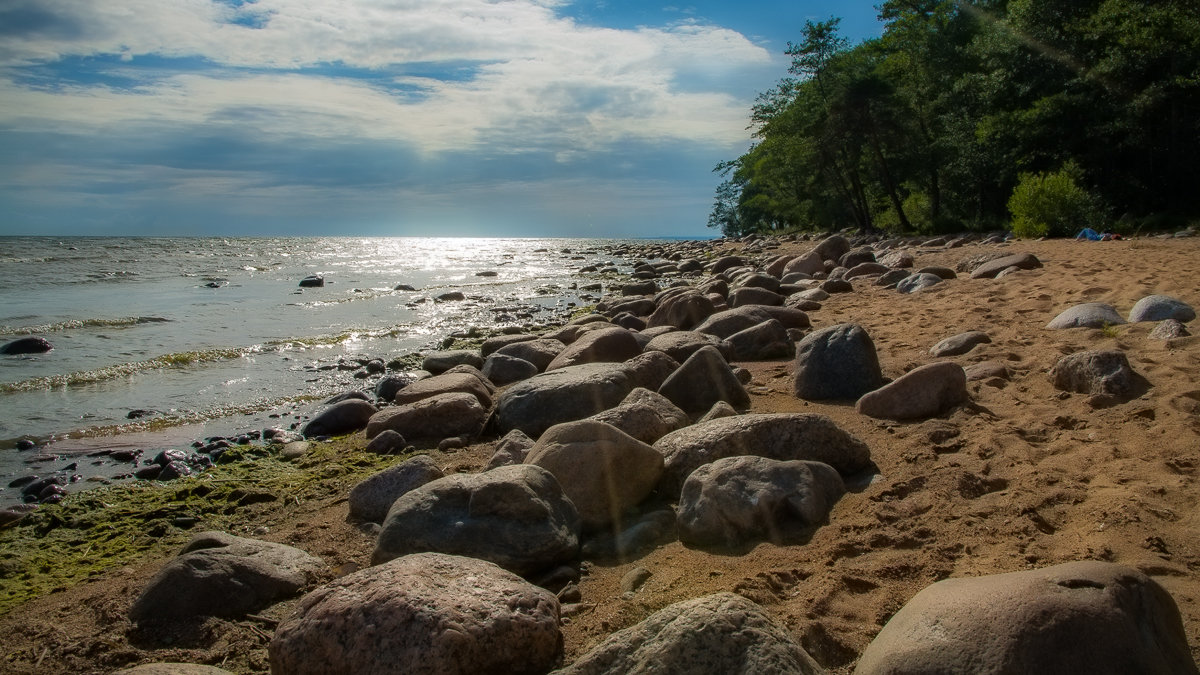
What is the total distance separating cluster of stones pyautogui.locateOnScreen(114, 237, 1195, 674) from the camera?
2.16 m

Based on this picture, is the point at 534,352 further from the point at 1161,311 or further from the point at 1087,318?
the point at 1161,311

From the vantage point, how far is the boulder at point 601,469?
12.8ft

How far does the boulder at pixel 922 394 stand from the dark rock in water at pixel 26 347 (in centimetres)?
1138

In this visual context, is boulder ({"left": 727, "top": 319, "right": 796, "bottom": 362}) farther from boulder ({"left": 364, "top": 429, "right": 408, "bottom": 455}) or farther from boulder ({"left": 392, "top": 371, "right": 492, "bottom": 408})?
boulder ({"left": 364, "top": 429, "right": 408, "bottom": 455})

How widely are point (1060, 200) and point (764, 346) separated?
13.8 m

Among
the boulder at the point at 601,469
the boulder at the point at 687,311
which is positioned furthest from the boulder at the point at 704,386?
the boulder at the point at 687,311

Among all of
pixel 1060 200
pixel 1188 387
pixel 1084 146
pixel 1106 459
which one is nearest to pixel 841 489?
pixel 1106 459

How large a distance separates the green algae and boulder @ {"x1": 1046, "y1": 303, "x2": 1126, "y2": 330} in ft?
18.3

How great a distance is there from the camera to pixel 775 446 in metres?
4.05

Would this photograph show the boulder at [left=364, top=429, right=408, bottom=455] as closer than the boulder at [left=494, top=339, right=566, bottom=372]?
Yes

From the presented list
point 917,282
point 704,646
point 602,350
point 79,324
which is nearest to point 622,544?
point 704,646

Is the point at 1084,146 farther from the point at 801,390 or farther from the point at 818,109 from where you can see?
the point at 801,390

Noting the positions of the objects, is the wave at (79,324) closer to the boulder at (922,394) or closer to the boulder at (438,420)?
the boulder at (438,420)

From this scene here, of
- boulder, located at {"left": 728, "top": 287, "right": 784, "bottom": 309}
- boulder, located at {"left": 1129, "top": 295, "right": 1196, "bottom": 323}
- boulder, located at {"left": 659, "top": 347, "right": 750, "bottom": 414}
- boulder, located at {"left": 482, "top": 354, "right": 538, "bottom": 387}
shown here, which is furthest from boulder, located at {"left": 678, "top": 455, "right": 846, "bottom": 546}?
boulder, located at {"left": 728, "top": 287, "right": 784, "bottom": 309}
